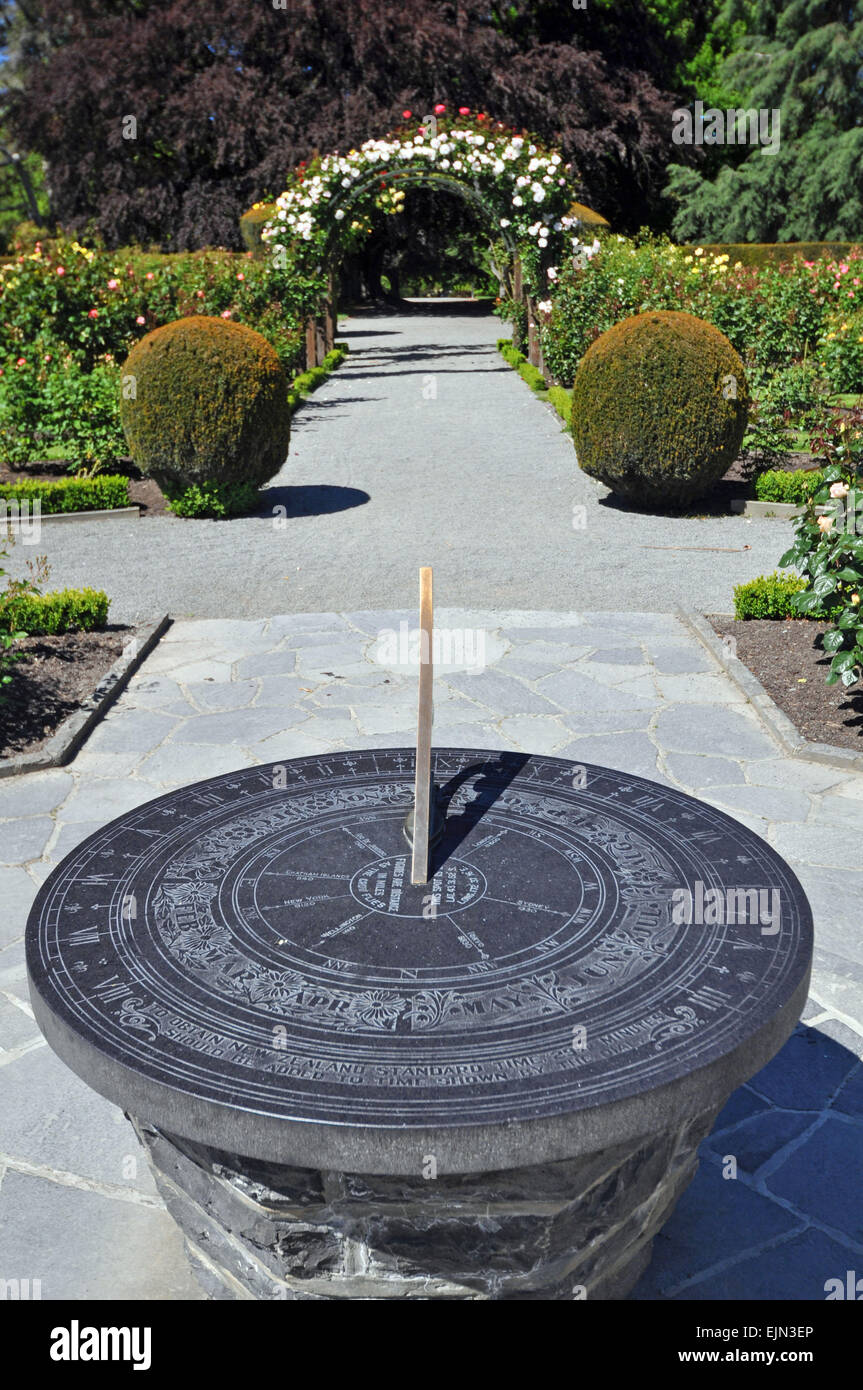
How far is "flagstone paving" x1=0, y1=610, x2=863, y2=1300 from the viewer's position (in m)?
2.72

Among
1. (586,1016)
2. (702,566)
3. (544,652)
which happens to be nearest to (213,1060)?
(586,1016)

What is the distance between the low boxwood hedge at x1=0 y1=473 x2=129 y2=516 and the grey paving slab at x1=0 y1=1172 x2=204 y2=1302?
29.2ft

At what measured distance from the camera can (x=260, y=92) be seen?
90.1 feet

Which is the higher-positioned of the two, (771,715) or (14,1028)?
(771,715)

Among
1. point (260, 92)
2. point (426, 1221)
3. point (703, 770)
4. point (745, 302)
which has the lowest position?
point (703, 770)

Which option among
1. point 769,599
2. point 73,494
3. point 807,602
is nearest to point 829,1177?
point 807,602

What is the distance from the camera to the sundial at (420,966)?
1.86m

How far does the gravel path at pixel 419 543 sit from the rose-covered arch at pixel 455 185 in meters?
4.69

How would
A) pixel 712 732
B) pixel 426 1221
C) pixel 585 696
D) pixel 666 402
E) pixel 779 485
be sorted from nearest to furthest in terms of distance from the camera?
pixel 426 1221 → pixel 712 732 → pixel 585 696 → pixel 666 402 → pixel 779 485

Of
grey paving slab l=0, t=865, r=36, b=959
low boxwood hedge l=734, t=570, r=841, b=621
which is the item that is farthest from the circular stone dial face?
low boxwood hedge l=734, t=570, r=841, b=621

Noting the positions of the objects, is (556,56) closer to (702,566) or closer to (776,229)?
(776,229)

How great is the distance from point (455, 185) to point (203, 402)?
10856 millimetres

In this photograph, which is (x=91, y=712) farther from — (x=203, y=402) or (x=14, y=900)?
(x=203, y=402)

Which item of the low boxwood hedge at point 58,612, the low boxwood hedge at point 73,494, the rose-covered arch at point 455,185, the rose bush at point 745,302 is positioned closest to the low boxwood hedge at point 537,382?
the rose bush at point 745,302
